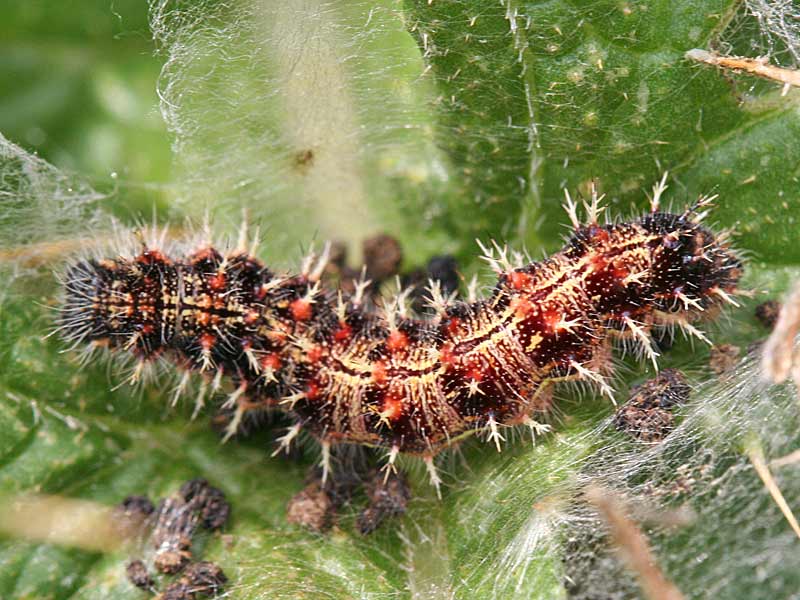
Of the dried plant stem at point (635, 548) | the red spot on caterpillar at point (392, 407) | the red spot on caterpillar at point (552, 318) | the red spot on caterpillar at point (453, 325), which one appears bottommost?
the dried plant stem at point (635, 548)

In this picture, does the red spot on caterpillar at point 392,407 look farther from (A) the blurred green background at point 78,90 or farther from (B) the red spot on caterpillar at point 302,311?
(A) the blurred green background at point 78,90

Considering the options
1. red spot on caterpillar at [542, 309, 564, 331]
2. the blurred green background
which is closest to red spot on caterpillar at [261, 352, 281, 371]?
red spot on caterpillar at [542, 309, 564, 331]

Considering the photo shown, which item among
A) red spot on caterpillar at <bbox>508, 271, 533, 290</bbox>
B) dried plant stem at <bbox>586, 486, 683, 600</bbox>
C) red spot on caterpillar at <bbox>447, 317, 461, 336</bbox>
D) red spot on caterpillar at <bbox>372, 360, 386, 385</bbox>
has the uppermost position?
red spot on caterpillar at <bbox>508, 271, 533, 290</bbox>

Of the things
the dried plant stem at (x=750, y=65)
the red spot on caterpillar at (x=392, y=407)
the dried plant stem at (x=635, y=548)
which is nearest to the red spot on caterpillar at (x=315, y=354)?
the red spot on caterpillar at (x=392, y=407)

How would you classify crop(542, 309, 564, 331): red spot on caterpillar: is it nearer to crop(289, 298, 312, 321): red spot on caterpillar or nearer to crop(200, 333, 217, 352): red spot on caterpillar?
crop(289, 298, 312, 321): red spot on caterpillar

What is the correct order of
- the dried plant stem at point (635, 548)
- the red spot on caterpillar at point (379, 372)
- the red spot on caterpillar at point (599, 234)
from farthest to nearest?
the red spot on caterpillar at point (379, 372)
the red spot on caterpillar at point (599, 234)
the dried plant stem at point (635, 548)

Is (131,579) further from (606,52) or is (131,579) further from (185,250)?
(606,52)
